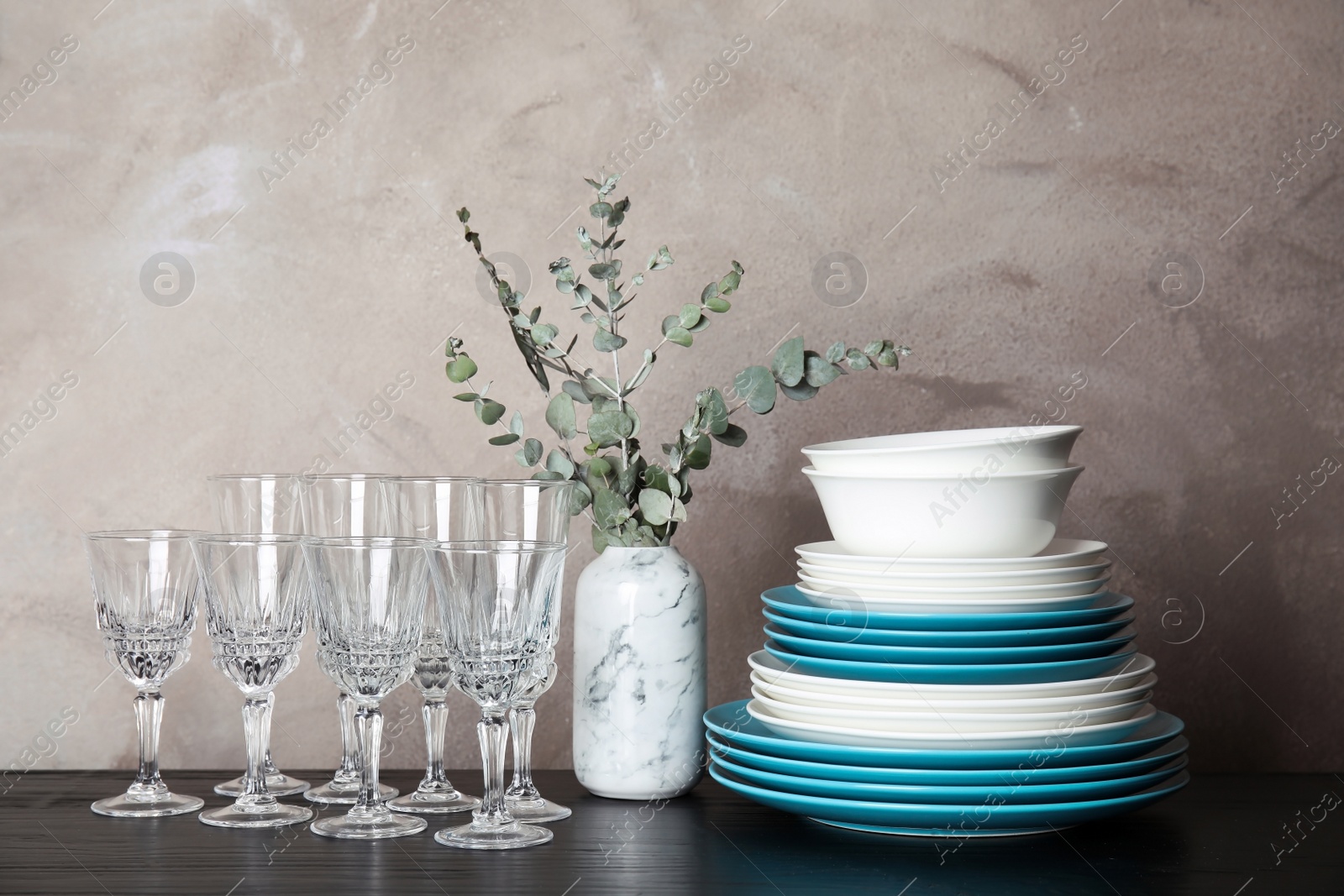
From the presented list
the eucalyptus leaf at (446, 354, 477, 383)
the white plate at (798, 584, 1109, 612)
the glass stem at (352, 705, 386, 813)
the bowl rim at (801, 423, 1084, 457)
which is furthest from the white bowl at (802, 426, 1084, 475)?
the glass stem at (352, 705, 386, 813)

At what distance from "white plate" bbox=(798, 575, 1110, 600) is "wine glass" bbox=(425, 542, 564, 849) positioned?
260 mm

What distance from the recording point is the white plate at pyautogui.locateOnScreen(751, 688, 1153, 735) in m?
0.95

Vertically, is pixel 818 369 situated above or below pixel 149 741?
above

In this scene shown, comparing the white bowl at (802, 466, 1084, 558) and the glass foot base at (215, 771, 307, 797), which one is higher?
the white bowl at (802, 466, 1084, 558)

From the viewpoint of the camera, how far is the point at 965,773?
929 mm

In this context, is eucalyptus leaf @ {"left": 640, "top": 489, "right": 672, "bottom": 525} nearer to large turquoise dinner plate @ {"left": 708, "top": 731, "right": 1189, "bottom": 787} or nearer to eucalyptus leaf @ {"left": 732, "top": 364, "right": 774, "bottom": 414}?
eucalyptus leaf @ {"left": 732, "top": 364, "right": 774, "bottom": 414}

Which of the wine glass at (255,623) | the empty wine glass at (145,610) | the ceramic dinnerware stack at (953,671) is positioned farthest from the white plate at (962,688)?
the empty wine glass at (145,610)

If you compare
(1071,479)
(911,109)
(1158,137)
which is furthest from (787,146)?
(1071,479)

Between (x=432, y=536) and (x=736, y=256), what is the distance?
0.50m

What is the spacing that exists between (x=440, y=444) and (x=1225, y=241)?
3.07 feet

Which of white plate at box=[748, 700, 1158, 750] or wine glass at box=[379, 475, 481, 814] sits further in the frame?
wine glass at box=[379, 475, 481, 814]

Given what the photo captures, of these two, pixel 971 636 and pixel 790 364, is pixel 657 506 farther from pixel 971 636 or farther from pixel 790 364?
pixel 971 636

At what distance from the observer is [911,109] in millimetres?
1354

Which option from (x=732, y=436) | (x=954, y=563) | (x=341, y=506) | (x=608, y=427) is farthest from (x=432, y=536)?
(x=954, y=563)
